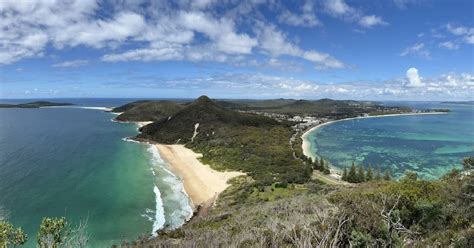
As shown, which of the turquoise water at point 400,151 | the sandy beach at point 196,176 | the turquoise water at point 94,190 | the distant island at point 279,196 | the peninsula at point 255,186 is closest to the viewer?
the distant island at point 279,196

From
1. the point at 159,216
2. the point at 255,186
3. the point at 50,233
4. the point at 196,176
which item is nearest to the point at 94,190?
the point at 159,216

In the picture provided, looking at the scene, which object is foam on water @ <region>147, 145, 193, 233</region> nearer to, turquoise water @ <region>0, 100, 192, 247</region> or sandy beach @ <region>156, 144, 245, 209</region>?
turquoise water @ <region>0, 100, 192, 247</region>

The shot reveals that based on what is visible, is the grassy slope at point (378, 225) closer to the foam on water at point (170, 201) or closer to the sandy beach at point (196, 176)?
the foam on water at point (170, 201)

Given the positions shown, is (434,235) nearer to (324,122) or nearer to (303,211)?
(303,211)

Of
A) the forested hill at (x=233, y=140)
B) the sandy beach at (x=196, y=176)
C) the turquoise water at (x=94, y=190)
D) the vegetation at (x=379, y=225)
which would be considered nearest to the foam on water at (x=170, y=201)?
the turquoise water at (x=94, y=190)

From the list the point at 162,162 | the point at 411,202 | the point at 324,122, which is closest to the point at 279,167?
the point at 162,162

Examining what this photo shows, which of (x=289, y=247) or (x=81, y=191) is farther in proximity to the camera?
(x=81, y=191)

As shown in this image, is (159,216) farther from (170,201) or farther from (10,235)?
(10,235)
